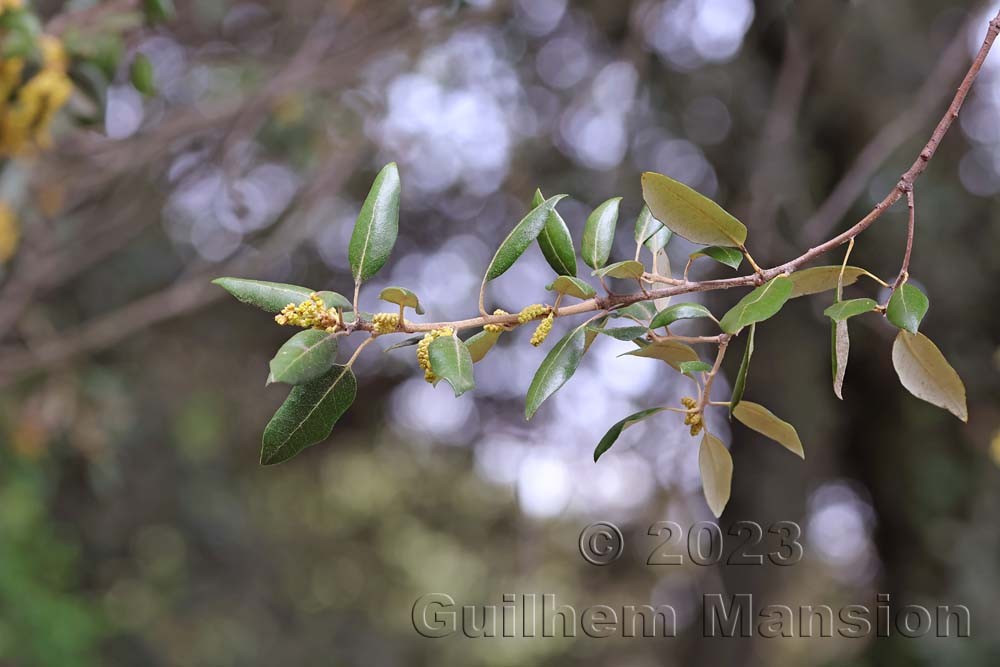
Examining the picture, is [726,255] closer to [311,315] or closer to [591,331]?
[591,331]

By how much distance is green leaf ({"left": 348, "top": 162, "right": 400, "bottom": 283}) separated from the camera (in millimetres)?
702

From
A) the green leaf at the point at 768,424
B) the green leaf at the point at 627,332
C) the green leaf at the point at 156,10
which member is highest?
the green leaf at the point at 156,10

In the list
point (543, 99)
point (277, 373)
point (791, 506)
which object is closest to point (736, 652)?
point (791, 506)

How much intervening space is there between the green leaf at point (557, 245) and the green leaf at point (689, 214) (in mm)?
82

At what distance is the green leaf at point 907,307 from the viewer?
616 millimetres

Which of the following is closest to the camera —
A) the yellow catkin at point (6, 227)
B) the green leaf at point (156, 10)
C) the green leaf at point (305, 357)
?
the green leaf at point (305, 357)

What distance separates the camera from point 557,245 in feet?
2.41

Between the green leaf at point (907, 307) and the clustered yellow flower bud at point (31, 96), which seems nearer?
the green leaf at point (907, 307)

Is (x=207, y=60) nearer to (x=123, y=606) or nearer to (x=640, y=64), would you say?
(x=640, y=64)

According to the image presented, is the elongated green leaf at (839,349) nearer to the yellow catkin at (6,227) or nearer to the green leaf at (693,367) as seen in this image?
the green leaf at (693,367)

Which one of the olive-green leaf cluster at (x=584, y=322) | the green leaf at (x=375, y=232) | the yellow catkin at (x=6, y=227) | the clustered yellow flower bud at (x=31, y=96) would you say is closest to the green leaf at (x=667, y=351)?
the olive-green leaf cluster at (x=584, y=322)

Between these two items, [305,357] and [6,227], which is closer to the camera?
[305,357]

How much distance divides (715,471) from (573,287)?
8.4 inches

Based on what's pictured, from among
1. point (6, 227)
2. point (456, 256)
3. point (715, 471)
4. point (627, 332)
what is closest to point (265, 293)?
point (627, 332)
